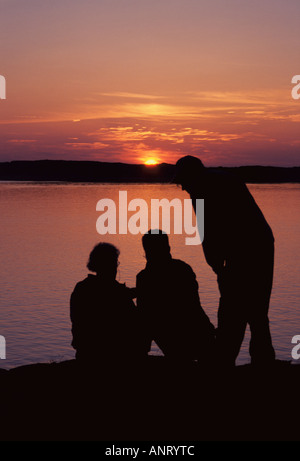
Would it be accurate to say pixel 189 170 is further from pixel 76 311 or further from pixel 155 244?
pixel 76 311

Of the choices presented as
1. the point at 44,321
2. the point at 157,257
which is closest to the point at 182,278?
the point at 157,257

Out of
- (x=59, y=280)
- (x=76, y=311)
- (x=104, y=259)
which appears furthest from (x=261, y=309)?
(x=59, y=280)

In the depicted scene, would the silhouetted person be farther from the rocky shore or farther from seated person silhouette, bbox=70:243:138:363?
seated person silhouette, bbox=70:243:138:363

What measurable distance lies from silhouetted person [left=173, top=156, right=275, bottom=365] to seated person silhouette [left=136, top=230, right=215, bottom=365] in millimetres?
186

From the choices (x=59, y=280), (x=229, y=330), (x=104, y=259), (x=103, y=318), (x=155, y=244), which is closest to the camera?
(x=104, y=259)

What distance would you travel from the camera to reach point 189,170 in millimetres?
5859

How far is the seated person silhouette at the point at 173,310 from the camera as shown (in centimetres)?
601

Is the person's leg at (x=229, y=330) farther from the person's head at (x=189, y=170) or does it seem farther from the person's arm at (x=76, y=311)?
the person's arm at (x=76, y=311)

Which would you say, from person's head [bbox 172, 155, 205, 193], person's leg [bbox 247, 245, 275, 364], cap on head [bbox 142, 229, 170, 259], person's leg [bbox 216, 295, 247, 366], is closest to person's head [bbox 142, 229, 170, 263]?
cap on head [bbox 142, 229, 170, 259]

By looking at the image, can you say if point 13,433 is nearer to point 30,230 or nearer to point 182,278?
point 182,278

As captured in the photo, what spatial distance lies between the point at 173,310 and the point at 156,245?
0.63 meters

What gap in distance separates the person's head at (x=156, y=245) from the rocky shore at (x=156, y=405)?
34.8 inches

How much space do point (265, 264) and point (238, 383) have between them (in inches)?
43.6

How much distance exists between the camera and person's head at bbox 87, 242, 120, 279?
544 centimetres
